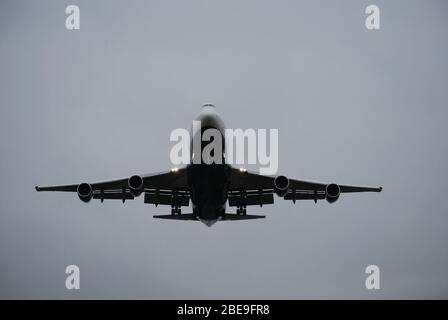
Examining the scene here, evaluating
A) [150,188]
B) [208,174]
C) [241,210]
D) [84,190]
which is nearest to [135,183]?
[84,190]

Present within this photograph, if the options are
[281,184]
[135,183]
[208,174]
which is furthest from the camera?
A: [281,184]

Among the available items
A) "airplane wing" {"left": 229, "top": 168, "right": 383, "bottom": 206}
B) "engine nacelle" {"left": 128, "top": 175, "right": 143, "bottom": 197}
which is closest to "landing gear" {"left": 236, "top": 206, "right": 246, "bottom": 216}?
"airplane wing" {"left": 229, "top": 168, "right": 383, "bottom": 206}

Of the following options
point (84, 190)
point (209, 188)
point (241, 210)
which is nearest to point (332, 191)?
point (241, 210)

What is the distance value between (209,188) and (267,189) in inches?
291

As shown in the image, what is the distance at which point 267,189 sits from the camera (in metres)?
34.3

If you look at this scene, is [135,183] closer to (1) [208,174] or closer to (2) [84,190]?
(2) [84,190]

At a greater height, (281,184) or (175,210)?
(281,184)

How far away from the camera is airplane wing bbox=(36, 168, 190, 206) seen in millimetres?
30869

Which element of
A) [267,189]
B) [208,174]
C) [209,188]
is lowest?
[209,188]

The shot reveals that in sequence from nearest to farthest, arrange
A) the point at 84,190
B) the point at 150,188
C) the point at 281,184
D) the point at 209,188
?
the point at 209,188
the point at 281,184
the point at 84,190
the point at 150,188

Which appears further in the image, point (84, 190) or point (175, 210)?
point (175, 210)

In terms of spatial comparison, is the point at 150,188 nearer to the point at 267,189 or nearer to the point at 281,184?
the point at 267,189
